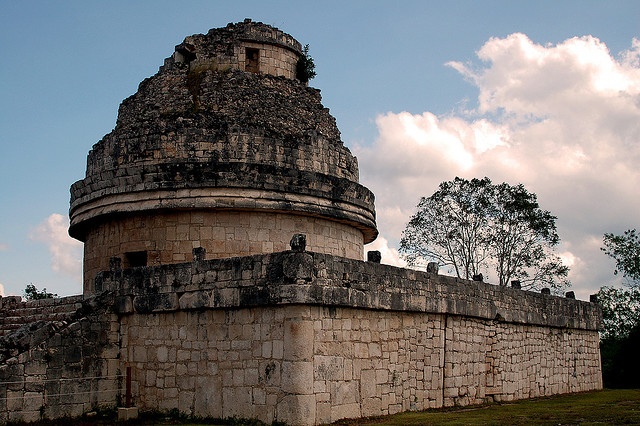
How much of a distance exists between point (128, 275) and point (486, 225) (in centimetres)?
2399

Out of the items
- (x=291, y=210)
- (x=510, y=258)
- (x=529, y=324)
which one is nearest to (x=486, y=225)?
(x=510, y=258)

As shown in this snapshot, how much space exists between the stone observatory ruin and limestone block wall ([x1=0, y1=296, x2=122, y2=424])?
0.10 ft

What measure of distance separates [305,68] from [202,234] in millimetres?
6462

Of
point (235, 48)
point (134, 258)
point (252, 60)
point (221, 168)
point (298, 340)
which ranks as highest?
point (235, 48)

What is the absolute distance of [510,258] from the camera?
37.1 metres

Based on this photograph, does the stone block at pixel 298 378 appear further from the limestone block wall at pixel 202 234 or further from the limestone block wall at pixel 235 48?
the limestone block wall at pixel 235 48

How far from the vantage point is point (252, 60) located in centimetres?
2152

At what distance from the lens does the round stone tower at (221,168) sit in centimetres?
1877

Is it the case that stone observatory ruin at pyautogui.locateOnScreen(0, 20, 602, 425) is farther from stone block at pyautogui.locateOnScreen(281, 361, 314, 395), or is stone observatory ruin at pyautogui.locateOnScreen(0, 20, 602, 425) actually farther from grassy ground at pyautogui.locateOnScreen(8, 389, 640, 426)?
grassy ground at pyautogui.locateOnScreen(8, 389, 640, 426)

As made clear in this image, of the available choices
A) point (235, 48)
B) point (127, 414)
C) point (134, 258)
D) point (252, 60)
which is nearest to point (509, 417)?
point (127, 414)

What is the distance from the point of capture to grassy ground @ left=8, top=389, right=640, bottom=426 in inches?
549

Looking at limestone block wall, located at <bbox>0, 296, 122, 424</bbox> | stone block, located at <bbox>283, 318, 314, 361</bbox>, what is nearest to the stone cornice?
stone block, located at <bbox>283, 318, 314, 361</bbox>

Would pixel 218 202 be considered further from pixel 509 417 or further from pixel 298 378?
pixel 509 417

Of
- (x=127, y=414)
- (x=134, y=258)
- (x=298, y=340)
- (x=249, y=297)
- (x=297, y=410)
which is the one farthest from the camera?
(x=134, y=258)
